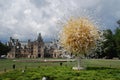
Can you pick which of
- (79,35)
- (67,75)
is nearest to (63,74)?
(67,75)

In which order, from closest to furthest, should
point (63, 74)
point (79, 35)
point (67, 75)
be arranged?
point (67, 75)
point (63, 74)
point (79, 35)

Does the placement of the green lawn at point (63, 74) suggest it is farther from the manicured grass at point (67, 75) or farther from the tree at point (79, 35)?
the tree at point (79, 35)

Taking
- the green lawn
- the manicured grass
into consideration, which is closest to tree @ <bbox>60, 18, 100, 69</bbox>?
the green lawn

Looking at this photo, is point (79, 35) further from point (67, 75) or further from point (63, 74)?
point (67, 75)

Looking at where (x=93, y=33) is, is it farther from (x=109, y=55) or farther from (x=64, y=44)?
(x=109, y=55)

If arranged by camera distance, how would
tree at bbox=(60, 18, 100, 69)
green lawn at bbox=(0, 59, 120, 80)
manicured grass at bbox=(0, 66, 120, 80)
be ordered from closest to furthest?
manicured grass at bbox=(0, 66, 120, 80) → green lawn at bbox=(0, 59, 120, 80) → tree at bbox=(60, 18, 100, 69)

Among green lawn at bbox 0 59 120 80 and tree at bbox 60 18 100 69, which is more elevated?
tree at bbox 60 18 100 69

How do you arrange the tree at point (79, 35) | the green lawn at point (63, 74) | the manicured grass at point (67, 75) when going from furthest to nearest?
the tree at point (79, 35), the green lawn at point (63, 74), the manicured grass at point (67, 75)

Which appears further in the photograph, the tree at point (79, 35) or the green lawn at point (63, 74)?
the tree at point (79, 35)

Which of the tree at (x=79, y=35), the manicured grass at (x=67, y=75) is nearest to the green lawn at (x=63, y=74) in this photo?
the manicured grass at (x=67, y=75)

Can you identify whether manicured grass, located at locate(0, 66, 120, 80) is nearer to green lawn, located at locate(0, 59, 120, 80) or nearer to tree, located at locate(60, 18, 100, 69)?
green lawn, located at locate(0, 59, 120, 80)

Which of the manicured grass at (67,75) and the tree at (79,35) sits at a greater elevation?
the tree at (79,35)

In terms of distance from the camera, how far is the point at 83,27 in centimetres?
4297

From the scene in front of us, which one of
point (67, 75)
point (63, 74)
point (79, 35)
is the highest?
point (79, 35)
